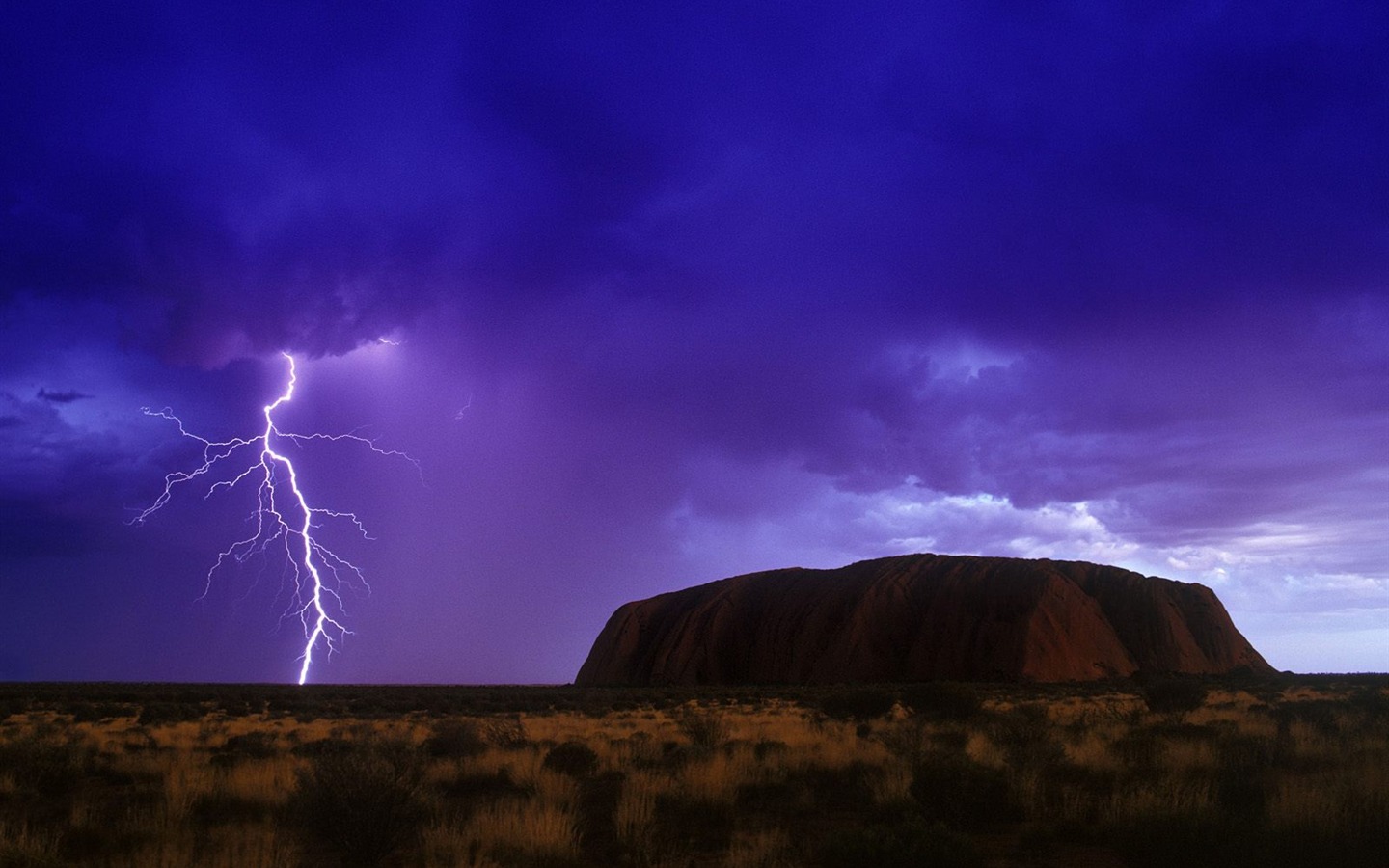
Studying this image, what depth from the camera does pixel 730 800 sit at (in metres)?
11.1

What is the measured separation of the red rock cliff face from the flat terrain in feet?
182

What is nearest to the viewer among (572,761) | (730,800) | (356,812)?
(356,812)

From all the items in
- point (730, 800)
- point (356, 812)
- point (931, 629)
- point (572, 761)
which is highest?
point (931, 629)

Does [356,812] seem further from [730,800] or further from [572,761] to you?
[572,761]

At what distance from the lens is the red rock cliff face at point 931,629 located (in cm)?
7244

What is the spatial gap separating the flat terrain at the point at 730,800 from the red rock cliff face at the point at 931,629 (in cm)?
5552

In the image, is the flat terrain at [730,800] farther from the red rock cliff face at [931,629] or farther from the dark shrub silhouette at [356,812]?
the red rock cliff face at [931,629]

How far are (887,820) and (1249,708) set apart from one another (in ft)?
72.5

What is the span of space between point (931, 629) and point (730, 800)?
2760 inches

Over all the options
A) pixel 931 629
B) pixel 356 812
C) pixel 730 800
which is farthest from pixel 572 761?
pixel 931 629

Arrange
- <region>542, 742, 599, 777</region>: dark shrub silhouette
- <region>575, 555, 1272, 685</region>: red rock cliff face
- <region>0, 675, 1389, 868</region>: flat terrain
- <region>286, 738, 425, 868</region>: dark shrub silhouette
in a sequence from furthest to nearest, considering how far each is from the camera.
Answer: <region>575, 555, 1272, 685</region>: red rock cliff face < <region>542, 742, 599, 777</region>: dark shrub silhouette < <region>286, 738, 425, 868</region>: dark shrub silhouette < <region>0, 675, 1389, 868</region>: flat terrain

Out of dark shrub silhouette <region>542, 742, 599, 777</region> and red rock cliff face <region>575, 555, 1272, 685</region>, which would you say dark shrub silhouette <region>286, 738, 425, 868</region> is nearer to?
dark shrub silhouette <region>542, 742, 599, 777</region>

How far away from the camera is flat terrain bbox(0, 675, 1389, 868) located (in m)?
7.72

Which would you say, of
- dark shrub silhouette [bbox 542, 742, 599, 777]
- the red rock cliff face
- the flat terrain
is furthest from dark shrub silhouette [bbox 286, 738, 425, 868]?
the red rock cliff face
